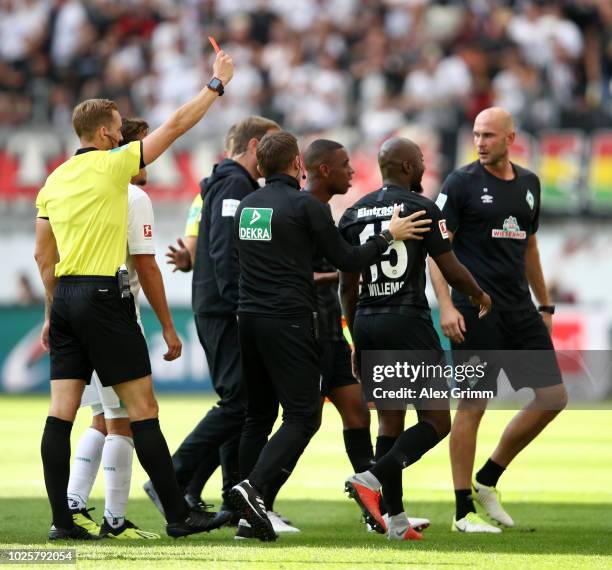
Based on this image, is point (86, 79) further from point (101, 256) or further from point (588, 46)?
point (101, 256)

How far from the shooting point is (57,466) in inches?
267

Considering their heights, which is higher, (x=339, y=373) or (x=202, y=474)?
(x=339, y=373)

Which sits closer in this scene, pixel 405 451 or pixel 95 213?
pixel 95 213

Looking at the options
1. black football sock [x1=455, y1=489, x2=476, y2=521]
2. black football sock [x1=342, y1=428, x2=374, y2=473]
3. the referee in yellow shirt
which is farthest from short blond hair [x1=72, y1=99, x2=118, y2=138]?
black football sock [x1=455, y1=489, x2=476, y2=521]

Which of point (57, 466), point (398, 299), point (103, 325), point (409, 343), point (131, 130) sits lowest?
point (57, 466)

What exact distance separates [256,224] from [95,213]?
34.1 inches

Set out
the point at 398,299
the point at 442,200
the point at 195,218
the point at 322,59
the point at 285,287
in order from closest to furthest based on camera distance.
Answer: the point at 285,287, the point at 398,299, the point at 442,200, the point at 195,218, the point at 322,59

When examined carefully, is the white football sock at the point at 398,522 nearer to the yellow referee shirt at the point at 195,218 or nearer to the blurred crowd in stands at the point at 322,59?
the yellow referee shirt at the point at 195,218

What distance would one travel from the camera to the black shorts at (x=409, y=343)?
23.4 ft

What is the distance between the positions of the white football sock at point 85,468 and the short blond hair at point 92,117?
1821mm

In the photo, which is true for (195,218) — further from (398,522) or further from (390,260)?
(398,522)

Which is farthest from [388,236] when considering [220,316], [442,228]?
[220,316]

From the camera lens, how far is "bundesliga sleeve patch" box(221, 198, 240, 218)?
7910 mm

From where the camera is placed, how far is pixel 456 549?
6715 millimetres
